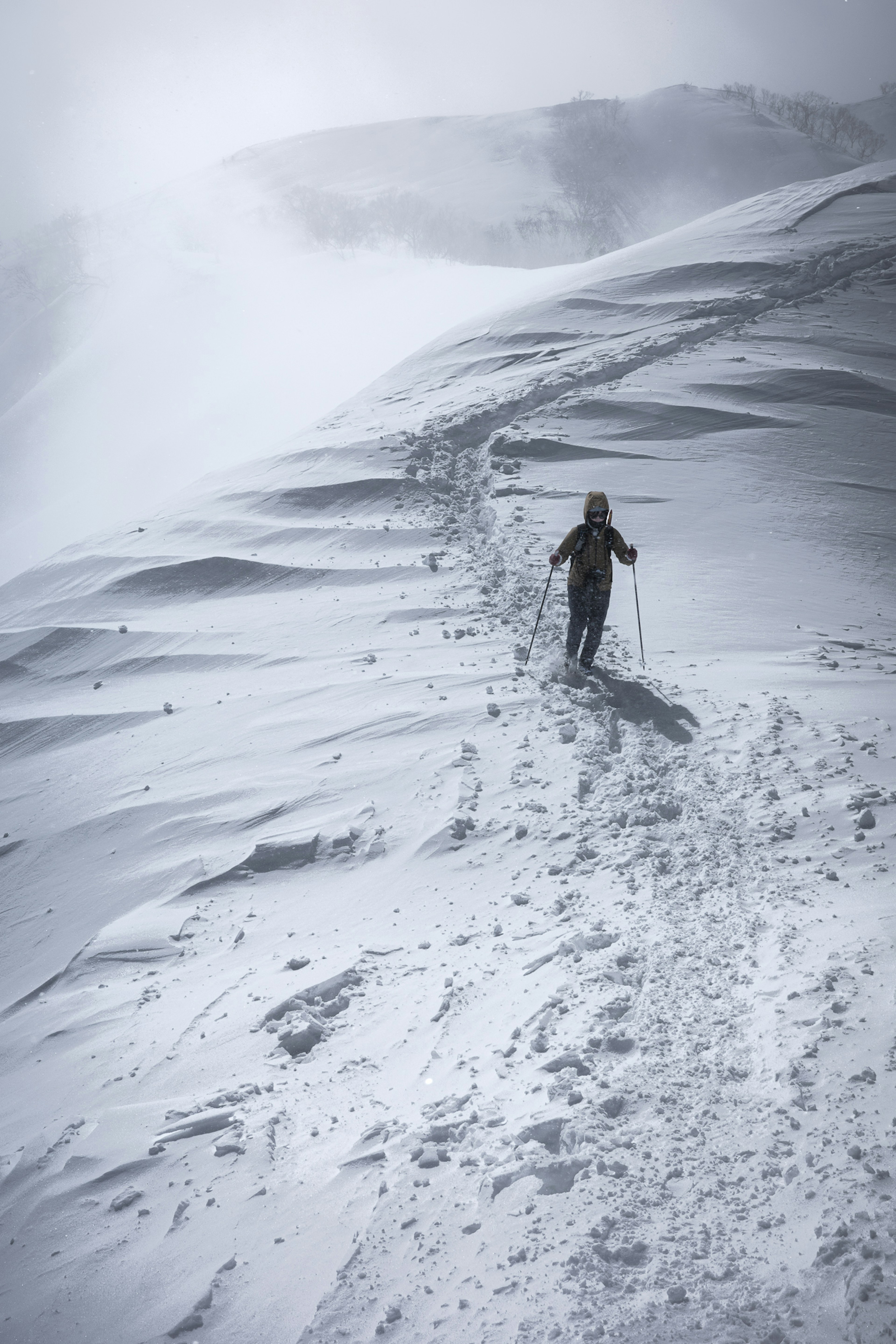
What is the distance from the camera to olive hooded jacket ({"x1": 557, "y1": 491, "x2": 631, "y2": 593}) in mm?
5316

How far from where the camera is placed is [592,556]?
17.5 ft

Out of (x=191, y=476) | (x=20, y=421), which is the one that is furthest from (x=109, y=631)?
(x=20, y=421)

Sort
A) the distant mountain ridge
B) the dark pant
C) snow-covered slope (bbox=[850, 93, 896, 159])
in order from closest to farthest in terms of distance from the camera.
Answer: the dark pant
the distant mountain ridge
snow-covered slope (bbox=[850, 93, 896, 159])

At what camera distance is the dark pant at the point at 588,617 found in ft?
17.5

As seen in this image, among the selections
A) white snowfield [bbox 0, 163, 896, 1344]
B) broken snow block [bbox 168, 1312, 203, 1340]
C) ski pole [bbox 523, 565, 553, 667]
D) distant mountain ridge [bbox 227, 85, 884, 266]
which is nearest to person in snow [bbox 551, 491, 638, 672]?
ski pole [bbox 523, 565, 553, 667]

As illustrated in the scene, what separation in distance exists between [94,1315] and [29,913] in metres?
2.81

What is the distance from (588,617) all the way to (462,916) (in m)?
2.56

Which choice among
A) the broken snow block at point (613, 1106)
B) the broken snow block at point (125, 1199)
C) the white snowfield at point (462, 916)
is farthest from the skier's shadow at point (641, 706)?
the broken snow block at point (125, 1199)

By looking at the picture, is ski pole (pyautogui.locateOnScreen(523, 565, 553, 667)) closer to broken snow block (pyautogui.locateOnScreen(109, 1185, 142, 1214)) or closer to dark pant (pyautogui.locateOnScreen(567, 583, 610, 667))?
dark pant (pyautogui.locateOnScreen(567, 583, 610, 667))

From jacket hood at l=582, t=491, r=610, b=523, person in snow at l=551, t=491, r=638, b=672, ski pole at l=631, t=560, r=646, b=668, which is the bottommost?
ski pole at l=631, t=560, r=646, b=668

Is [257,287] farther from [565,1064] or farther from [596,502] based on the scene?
[565,1064]

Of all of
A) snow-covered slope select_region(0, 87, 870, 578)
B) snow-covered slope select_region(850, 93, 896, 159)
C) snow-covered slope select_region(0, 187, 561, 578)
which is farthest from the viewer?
snow-covered slope select_region(850, 93, 896, 159)

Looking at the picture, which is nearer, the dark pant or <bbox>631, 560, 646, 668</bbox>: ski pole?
the dark pant

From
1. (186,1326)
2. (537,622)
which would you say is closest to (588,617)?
(537,622)
